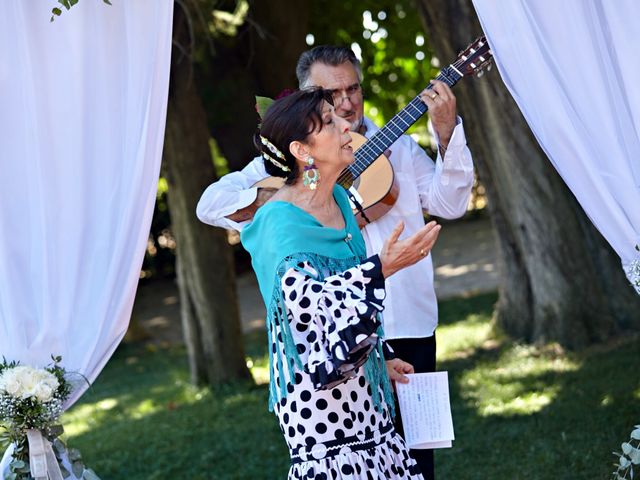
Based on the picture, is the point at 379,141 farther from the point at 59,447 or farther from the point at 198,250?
the point at 198,250

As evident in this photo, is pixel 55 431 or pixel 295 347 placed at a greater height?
pixel 295 347

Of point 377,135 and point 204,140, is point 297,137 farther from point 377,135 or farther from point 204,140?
point 204,140

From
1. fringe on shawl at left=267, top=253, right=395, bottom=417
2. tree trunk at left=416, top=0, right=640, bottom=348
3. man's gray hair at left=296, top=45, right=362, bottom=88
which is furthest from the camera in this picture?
tree trunk at left=416, top=0, right=640, bottom=348

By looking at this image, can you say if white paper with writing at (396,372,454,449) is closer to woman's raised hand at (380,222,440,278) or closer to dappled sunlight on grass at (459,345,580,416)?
woman's raised hand at (380,222,440,278)

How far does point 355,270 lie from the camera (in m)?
2.51

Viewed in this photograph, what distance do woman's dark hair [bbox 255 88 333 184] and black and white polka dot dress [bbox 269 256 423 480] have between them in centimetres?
35

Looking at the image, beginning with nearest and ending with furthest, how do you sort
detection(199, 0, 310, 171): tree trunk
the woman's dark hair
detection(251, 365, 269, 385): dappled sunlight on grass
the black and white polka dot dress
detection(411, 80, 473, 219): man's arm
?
the black and white polka dot dress, the woman's dark hair, detection(411, 80, 473, 219): man's arm, detection(251, 365, 269, 385): dappled sunlight on grass, detection(199, 0, 310, 171): tree trunk

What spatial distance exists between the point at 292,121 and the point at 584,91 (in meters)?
0.93

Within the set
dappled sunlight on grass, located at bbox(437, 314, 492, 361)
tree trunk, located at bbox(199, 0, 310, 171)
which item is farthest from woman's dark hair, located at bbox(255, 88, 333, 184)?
tree trunk, located at bbox(199, 0, 310, 171)

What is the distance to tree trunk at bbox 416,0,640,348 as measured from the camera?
262 inches

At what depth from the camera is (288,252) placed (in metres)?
2.59

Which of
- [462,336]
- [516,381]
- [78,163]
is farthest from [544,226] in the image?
[78,163]

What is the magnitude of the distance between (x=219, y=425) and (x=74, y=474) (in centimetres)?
319

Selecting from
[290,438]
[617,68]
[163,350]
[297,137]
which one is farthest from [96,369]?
[163,350]
